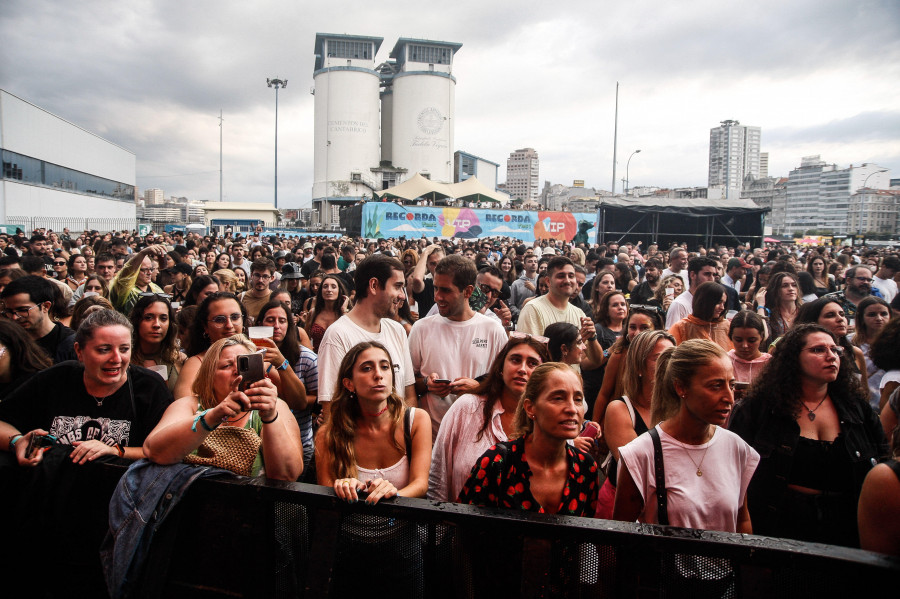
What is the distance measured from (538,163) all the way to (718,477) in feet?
590

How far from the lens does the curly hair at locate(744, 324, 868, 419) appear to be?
3.03 meters

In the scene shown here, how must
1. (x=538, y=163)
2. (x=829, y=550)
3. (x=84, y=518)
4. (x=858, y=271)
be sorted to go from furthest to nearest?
(x=538, y=163), (x=858, y=271), (x=84, y=518), (x=829, y=550)

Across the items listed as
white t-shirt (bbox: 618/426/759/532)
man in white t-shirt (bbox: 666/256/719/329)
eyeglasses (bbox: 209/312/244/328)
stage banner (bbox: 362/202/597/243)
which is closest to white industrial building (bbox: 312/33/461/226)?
stage banner (bbox: 362/202/597/243)

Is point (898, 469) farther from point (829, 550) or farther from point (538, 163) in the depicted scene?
point (538, 163)

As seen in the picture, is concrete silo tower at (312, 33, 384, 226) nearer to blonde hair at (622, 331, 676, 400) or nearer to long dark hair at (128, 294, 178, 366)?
long dark hair at (128, 294, 178, 366)

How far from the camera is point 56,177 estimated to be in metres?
39.5

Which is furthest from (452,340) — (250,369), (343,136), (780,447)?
(343,136)

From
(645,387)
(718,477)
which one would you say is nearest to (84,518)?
(718,477)

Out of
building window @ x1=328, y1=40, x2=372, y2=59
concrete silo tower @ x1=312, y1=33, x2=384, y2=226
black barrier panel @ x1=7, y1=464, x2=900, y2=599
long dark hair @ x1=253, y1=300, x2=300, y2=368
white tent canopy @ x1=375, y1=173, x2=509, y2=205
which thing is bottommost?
black barrier panel @ x1=7, y1=464, x2=900, y2=599

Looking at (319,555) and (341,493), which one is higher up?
(341,493)

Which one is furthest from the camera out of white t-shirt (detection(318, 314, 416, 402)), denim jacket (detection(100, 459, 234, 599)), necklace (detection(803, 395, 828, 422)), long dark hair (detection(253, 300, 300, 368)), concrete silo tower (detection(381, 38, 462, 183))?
concrete silo tower (detection(381, 38, 462, 183))

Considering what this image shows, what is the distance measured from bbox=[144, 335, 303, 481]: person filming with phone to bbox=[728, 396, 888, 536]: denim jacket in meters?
2.42

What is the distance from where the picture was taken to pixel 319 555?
6.58 ft

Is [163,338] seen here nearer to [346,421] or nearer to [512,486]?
[346,421]
